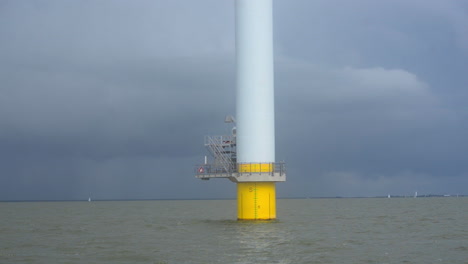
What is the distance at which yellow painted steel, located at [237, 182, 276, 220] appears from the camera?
48.1 meters

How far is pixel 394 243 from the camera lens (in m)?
38.3

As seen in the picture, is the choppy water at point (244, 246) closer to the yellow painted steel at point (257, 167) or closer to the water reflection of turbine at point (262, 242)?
the water reflection of turbine at point (262, 242)

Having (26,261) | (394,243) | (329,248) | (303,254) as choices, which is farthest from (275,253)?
(26,261)

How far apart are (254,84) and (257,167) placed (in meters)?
6.16

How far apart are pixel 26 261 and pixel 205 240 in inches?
460

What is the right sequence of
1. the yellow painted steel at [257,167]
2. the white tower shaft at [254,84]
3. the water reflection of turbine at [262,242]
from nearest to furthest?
1. the water reflection of turbine at [262,242]
2. the yellow painted steel at [257,167]
3. the white tower shaft at [254,84]

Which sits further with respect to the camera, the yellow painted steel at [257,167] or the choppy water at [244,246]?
the yellow painted steel at [257,167]

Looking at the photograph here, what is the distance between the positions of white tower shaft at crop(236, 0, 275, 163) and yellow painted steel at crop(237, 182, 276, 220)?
6.08ft

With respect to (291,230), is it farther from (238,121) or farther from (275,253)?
(275,253)

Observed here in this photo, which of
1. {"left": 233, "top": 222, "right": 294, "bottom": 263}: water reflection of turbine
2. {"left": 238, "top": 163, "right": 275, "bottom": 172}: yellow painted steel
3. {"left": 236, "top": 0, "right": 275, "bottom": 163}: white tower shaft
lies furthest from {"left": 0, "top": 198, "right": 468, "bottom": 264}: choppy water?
{"left": 236, "top": 0, "right": 275, "bottom": 163}: white tower shaft

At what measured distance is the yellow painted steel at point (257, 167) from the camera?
48.1 meters

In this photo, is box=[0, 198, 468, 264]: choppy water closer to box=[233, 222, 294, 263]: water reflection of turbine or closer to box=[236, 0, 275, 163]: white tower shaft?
box=[233, 222, 294, 263]: water reflection of turbine

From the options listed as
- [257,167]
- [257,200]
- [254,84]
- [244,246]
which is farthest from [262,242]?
[254,84]

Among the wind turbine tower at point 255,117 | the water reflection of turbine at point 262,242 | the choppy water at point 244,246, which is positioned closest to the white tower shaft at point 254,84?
the wind turbine tower at point 255,117
